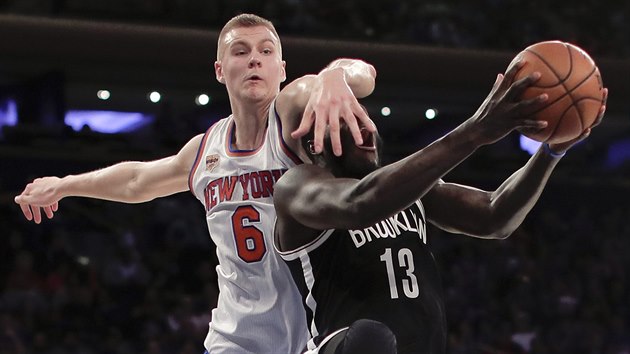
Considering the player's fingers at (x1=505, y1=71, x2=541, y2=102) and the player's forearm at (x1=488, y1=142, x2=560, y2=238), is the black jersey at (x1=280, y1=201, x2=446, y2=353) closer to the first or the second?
the player's forearm at (x1=488, y1=142, x2=560, y2=238)

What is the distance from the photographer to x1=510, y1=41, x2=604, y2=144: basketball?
293cm

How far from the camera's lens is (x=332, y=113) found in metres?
3.37

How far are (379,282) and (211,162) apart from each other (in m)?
1.37

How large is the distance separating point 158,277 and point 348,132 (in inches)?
332

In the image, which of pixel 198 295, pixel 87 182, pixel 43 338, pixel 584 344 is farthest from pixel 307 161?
pixel 584 344

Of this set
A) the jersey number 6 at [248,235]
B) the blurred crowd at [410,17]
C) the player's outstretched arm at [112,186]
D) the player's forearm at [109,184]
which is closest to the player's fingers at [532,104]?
the jersey number 6 at [248,235]

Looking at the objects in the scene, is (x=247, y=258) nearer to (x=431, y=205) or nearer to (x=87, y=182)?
(x=431, y=205)

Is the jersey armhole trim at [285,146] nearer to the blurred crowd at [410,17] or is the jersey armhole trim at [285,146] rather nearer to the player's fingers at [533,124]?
the player's fingers at [533,124]

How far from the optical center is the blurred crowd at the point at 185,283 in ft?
34.8

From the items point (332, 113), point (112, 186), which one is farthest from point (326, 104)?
point (112, 186)

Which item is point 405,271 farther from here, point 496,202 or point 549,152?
point 549,152

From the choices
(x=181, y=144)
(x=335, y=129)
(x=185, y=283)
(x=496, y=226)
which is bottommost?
(x=185, y=283)

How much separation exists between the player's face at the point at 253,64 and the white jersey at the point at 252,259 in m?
0.24

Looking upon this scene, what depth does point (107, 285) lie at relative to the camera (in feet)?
37.1
